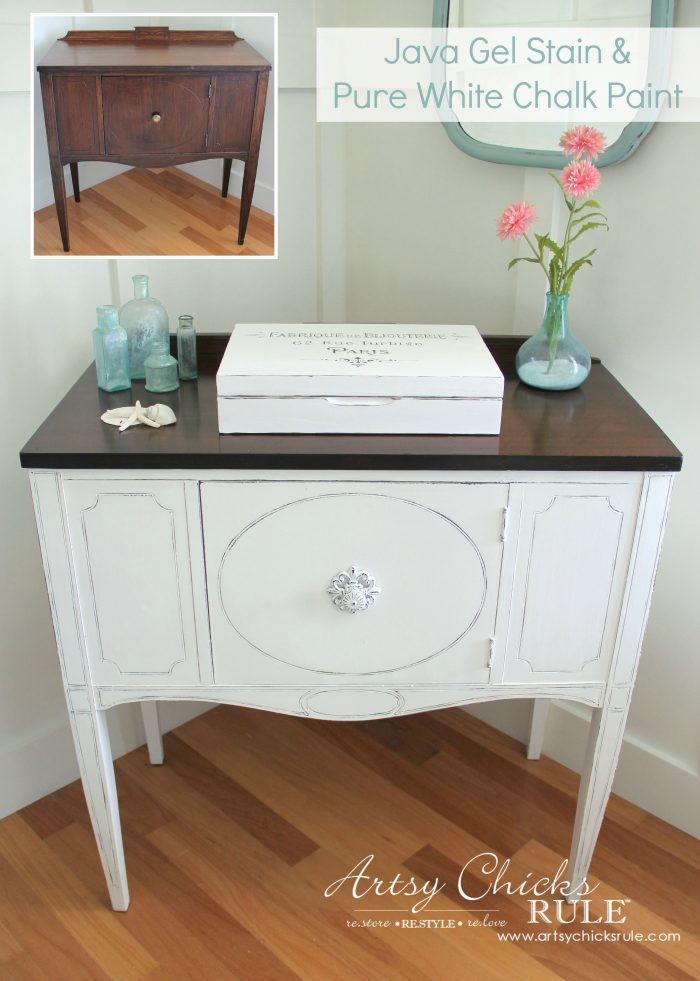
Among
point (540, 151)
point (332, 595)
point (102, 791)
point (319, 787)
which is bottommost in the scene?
point (319, 787)

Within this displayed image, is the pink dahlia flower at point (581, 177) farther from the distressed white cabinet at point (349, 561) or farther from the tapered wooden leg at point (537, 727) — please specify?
the tapered wooden leg at point (537, 727)

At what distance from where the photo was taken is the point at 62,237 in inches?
65.7

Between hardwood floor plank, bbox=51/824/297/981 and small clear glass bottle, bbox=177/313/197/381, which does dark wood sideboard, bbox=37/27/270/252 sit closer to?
small clear glass bottle, bbox=177/313/197/381

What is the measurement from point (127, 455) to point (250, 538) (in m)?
0.21

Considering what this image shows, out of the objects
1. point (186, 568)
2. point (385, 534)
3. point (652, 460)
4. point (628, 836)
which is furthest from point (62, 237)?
point (628, 836)

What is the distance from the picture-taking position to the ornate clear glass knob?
1455 mm

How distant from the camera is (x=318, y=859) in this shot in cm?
187

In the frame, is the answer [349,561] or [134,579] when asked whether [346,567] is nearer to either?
[349,561]

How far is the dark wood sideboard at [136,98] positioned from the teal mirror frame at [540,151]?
0.40 m

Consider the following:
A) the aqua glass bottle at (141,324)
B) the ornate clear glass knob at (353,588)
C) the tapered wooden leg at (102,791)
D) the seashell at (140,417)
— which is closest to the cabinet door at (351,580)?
the ornate clear glass knob at (353,588)

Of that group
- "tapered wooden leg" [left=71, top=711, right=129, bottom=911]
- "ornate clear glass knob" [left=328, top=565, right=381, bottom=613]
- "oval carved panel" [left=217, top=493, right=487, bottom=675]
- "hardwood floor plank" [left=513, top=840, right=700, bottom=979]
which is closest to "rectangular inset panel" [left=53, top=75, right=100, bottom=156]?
"oval carved panel" [left=217, top=493, right=487, bottom=675]

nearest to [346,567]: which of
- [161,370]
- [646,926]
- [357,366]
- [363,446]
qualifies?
[363,446]

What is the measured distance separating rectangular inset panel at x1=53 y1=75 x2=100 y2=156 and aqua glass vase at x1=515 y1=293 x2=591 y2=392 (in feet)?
2.54

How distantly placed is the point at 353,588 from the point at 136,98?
2.77ft
